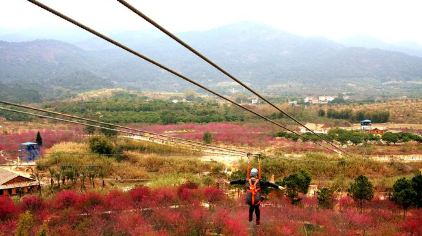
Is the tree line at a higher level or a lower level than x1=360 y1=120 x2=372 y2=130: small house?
lower

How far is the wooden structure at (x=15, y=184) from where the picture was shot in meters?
24.7

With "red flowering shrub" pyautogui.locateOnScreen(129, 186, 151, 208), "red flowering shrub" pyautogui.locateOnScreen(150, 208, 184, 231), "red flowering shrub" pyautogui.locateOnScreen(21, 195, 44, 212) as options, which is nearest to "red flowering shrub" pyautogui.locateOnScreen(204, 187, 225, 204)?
"red flowering shrub" pyautogui.locateOnScreen(150, 208, 184, 231)

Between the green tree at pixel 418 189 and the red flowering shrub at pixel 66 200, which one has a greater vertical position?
the green tree at pixel 418 189

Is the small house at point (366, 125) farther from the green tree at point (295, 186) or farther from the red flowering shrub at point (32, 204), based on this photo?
the red flowering shrub at point (32, 204)

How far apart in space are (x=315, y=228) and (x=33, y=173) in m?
21.2

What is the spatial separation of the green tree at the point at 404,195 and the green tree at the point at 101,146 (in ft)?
74.3

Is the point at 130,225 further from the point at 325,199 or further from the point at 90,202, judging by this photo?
the point at 325,199

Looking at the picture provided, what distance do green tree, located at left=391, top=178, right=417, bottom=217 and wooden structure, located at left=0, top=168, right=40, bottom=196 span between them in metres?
20.8

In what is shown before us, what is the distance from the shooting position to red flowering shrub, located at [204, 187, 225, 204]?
21781mm

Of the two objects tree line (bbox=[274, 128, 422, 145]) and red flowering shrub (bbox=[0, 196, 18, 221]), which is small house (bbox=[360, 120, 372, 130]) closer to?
tree line (bbox=[274, 128, 422, 145])

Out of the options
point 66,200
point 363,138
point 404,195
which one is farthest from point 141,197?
point 363,138

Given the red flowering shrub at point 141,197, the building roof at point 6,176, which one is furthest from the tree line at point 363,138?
the building roof at point 6,176

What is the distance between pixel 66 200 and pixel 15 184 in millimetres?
6678

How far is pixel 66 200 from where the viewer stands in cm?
Answer: 2044
